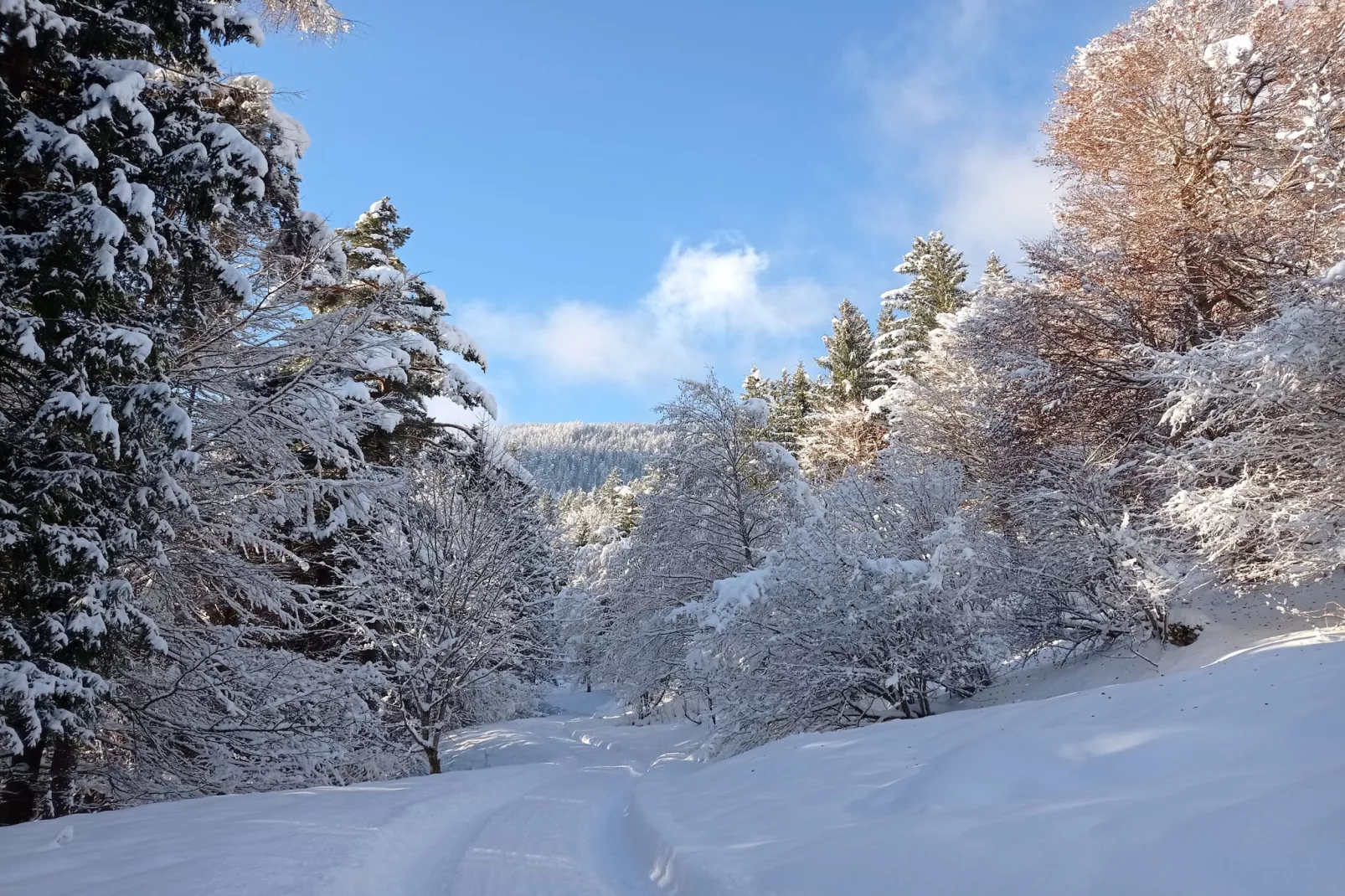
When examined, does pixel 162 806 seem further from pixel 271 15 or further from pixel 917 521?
pixel 917 521

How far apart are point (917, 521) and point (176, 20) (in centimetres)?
1380

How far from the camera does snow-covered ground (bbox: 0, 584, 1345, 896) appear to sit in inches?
125

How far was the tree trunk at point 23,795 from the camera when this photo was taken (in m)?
6.72

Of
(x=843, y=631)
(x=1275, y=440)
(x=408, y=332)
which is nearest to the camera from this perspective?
(x=1275, y=440)

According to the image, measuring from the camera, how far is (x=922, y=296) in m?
32.0

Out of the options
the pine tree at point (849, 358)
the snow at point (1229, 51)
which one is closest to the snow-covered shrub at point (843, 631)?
the snow at point (1229, 51)

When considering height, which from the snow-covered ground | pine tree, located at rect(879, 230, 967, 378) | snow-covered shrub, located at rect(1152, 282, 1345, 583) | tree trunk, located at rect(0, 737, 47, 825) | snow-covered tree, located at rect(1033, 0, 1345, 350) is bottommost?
the snow-covered ground

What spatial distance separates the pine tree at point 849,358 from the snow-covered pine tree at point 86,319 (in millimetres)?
30230

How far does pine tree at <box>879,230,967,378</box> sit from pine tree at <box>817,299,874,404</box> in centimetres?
169

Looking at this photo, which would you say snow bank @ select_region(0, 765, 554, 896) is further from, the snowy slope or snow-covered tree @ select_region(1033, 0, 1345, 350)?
snow-covered tree @ select_region(1033, 0, 1345, 350)

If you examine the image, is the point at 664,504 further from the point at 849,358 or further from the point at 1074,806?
the point at 849,358

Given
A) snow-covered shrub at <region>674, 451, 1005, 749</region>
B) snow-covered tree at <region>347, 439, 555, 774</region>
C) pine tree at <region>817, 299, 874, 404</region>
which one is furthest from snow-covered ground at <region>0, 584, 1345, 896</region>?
pine tree at <region>817, 299, 874, 404</region>

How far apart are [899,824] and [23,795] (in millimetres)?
8358

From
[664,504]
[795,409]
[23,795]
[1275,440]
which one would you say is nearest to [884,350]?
[795,409]
